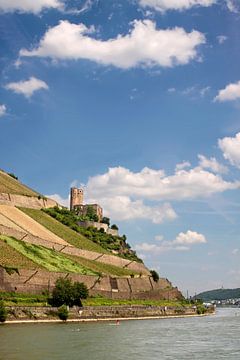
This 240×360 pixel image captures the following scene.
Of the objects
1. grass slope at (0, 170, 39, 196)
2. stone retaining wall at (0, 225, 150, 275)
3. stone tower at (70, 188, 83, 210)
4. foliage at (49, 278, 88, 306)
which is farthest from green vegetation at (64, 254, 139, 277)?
stone tower at (70, 188, 83, 210)

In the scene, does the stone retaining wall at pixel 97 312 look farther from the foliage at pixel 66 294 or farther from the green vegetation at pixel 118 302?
the green vegetation at pixel 118 302

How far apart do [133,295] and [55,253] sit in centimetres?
1567

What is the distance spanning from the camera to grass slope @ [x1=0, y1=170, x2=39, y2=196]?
132000 mm

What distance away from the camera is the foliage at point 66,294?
8100 cm

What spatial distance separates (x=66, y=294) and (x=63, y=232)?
1748 inches

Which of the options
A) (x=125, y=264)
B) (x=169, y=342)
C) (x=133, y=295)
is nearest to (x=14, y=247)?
(x=133, y=295)

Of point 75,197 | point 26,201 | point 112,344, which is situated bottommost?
point 112,344

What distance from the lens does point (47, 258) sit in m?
99.8

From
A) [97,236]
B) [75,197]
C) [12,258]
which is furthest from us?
[75,197]

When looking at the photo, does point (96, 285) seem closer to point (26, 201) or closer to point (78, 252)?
point (78, 252)

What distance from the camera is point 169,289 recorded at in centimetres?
12481

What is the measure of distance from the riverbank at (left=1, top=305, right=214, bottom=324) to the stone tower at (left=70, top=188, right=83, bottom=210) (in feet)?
214

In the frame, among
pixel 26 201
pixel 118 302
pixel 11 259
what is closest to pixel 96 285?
pixel 118 302

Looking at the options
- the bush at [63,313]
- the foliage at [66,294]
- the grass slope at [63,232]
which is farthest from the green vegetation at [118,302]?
the grass slope at [63,232]
